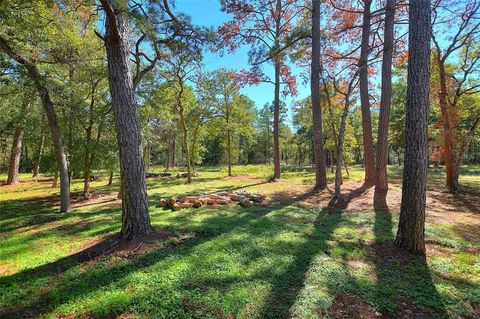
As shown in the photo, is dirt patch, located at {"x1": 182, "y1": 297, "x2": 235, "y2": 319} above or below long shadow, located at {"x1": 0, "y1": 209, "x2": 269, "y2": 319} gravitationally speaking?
below

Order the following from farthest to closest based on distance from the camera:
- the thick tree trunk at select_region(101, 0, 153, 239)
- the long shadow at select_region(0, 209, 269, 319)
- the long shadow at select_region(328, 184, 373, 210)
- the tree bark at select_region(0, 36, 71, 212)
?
1. the long shadow at select_region(328, 184, 373, 210)
2. the tree bark at select_region(0, 36, 71, 212)
3. the thick tree trunk at select_region(101, 0, 153, 239)
4. the long shadow at select_region(0, 209, 269, 319)

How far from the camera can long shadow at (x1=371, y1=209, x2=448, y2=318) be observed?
3.05 meters

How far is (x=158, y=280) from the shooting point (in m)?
3.35

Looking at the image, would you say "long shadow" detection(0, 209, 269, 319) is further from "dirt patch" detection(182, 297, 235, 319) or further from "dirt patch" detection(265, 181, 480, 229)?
"dirt patch" detection(265, 181, 480, 229)

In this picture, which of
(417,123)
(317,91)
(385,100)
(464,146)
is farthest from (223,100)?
(417,123)

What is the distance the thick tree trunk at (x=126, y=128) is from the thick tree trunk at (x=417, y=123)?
4427mm

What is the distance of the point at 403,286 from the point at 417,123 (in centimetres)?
245

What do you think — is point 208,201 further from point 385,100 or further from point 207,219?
point 385,100

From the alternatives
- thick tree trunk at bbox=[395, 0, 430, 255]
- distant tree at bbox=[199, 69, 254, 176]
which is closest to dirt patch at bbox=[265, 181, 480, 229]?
thick tree trunk at bbox=[395, 0, 430, 255]

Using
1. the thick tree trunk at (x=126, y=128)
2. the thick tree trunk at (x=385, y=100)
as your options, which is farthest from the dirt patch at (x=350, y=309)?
the thick tree trunk at (x=385, y=100)

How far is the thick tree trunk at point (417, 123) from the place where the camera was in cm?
426

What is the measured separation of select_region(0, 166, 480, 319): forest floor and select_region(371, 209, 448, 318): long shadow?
0.05 ft

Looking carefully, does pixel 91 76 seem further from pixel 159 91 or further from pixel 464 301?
pixel 464 301

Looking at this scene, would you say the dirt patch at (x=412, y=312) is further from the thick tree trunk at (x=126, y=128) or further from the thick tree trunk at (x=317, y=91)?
the thick tree trunk at (x=317, y=91)
